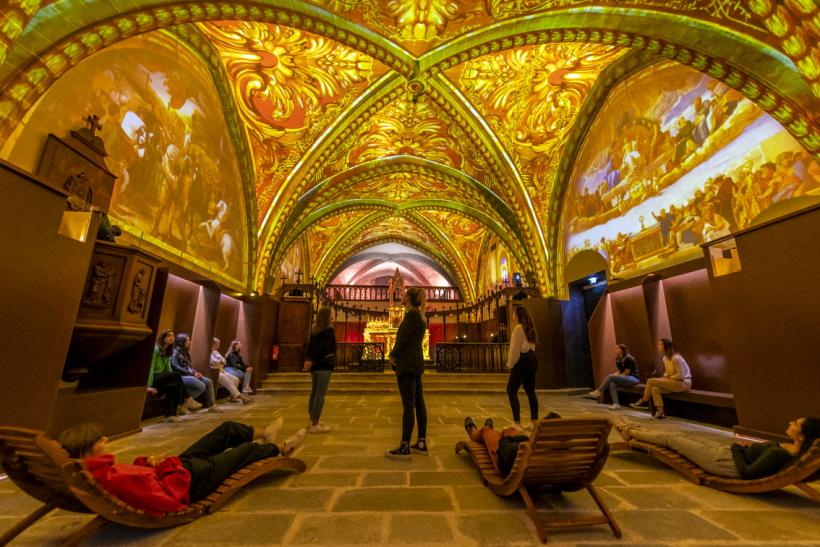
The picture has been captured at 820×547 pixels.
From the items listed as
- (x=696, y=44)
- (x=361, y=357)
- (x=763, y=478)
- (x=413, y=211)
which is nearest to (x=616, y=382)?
(x=763, y=478)

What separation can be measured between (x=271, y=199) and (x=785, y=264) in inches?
372

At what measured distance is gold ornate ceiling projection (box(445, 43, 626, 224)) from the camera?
6.37 meters

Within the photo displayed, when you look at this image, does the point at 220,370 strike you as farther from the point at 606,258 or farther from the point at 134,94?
the point at 606,258

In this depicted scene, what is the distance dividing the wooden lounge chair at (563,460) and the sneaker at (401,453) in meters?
1.10

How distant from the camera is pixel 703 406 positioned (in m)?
4.75

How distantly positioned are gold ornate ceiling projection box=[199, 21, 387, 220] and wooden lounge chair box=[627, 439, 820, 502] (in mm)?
7649

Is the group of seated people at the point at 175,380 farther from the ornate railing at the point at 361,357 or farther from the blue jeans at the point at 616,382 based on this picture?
the blue jeans at the point at 616,382

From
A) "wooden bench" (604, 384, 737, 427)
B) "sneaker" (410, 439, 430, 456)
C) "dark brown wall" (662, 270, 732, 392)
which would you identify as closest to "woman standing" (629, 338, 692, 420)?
"wooden bench" (604, 384, 737, 427)

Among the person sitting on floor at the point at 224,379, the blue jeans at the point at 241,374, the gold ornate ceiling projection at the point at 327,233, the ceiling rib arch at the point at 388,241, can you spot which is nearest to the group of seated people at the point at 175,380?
the person sitting on floor at the point at 224,379

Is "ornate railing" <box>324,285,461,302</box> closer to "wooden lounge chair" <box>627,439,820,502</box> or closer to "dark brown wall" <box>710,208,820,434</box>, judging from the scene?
"dark brown wall" <box>710,208,820,434</box>

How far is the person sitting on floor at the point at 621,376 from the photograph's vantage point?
583 cm

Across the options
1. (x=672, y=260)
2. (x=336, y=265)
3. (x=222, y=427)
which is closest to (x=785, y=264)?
(x=672, y=260)

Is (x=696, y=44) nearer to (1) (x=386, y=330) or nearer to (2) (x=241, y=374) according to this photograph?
(2) (x=241, y=374)

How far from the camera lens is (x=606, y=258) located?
23.5 ft
